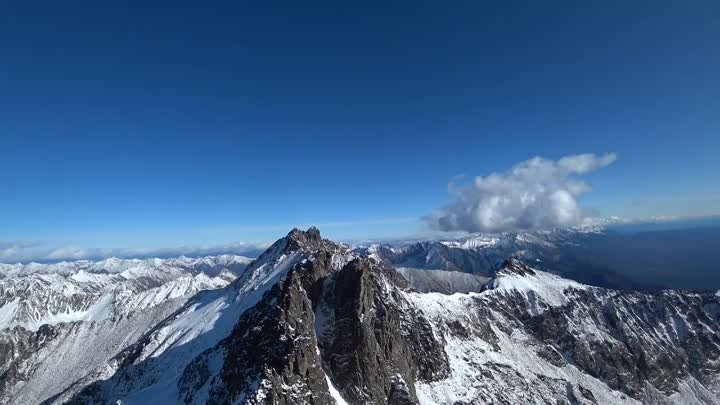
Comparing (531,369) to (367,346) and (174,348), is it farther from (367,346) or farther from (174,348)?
(174,348)

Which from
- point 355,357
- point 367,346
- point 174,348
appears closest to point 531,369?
point 367,346

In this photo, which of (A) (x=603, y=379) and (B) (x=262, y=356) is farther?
(A) (x=603, y=379)

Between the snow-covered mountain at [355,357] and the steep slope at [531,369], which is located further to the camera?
the steep slope at [531,369]

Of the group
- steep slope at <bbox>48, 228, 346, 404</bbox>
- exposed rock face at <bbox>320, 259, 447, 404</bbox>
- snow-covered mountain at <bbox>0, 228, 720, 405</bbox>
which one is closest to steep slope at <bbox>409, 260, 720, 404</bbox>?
snow-covered mountain at <bbox>0, 228, 720, 405</bbox>

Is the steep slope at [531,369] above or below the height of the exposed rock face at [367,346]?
below

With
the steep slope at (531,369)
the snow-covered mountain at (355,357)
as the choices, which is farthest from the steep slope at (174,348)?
the steep slope at (531,369)

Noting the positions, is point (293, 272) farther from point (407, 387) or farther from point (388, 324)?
point (407, 387)

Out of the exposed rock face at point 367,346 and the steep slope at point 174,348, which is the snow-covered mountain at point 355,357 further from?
the steep slope at point 174,348

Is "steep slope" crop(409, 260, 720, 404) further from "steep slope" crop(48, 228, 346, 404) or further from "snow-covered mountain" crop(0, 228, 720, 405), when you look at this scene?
"steep slope" crop(48, 228, 346, 404)

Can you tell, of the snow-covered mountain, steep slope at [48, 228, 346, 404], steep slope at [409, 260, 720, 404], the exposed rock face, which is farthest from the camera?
steep slope at [48, 228, 346, 404]

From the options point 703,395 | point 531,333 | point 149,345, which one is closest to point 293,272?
point 149,345

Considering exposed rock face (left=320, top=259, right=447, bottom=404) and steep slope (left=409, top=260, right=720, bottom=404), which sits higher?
exposed rock face (left=320, top=259, right=447, bottom=404)
